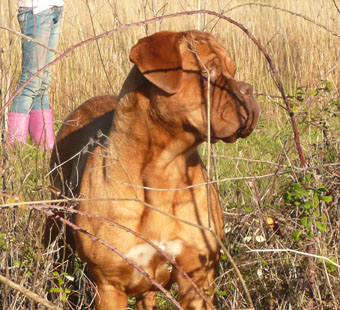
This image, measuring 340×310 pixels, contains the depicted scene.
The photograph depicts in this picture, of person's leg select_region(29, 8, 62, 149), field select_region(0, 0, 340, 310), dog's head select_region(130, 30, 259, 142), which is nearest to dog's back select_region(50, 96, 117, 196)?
field select_region(0, 0, 340, 310)

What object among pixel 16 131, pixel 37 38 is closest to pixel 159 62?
pixel 16 131

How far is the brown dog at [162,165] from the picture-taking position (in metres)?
3.18

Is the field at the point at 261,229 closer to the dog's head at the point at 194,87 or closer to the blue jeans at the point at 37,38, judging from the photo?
the dog's head at the point at 194,87

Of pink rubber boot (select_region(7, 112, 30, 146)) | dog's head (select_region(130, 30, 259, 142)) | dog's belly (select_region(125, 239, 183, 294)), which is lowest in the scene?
dog's belly (select_region(125, 239, 183, 294))

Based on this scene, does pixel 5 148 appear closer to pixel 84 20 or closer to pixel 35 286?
pixel 35 286

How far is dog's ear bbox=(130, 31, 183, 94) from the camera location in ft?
10.4

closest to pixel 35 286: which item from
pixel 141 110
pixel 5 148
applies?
pixel 5 148

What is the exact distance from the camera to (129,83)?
3.42 meters

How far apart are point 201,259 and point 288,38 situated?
5.65m

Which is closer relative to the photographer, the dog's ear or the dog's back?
the dog's ear

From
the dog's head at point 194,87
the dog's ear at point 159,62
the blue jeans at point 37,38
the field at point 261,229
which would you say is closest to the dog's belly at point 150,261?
the field at point 261,229

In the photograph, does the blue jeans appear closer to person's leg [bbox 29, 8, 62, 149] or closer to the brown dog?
person's leg [bbox 29, 8, 62, 149]

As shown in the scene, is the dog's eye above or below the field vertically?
above

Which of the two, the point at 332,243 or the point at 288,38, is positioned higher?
the point at 288,38
